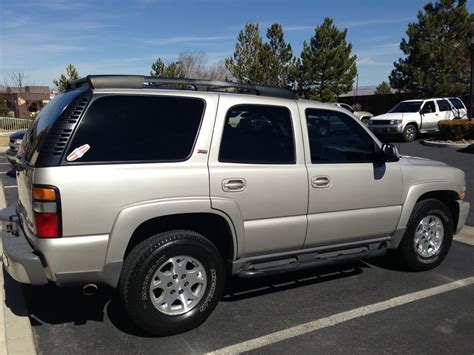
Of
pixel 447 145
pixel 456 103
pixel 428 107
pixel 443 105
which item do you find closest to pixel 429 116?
pixel 428 107

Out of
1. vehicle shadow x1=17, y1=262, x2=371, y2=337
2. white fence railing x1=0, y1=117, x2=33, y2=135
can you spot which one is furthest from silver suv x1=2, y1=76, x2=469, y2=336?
white fence railing x1=0, y1=117, x2=33, y2=135

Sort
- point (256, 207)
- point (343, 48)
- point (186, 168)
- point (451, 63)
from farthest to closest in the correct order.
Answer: point (343, 48) → point (451, 63) → point (256, 207) → point (186, 168)

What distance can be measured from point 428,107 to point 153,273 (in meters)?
18.0

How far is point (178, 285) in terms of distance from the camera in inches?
140

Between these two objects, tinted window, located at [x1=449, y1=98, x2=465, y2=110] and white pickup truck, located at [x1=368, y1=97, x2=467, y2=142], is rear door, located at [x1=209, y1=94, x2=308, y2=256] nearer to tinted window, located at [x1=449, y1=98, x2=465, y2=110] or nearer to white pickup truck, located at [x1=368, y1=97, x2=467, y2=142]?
white pickup truck, located at [x1=368, y1=97, x2=467, y2=142]

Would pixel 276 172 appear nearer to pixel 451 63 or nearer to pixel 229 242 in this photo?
pixel 229 242

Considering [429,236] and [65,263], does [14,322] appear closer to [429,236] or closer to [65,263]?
[65,263]

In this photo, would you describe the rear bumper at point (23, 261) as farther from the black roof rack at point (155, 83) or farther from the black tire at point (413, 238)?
the black tire at point (413, 238)

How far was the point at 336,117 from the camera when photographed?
4418 mm

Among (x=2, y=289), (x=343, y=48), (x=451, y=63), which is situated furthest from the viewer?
(x=343, y=48)

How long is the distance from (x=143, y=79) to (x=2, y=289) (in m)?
2.40

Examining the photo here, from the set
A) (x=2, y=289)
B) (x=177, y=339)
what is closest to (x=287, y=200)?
(x=177, y=339)

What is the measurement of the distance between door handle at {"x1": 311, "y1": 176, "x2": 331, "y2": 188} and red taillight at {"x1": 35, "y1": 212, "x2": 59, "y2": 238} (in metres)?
2.08

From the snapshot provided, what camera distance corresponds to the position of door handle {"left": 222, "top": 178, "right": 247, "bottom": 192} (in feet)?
11.8
